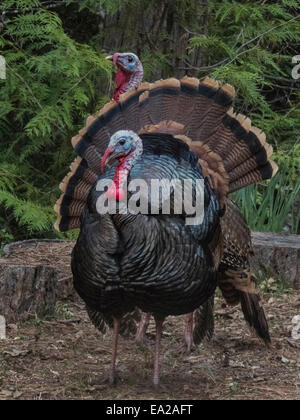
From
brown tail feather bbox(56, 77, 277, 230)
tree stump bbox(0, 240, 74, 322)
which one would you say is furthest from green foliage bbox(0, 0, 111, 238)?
brown tail feather bbox(56, 77, 277, 230)

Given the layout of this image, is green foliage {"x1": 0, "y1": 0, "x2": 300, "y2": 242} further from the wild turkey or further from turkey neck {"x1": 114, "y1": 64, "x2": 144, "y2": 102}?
the wild turkey

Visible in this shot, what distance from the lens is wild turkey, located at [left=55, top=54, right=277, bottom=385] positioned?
3.38 metres

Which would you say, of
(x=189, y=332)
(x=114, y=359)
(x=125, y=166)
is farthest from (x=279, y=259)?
(x=125, y=166)

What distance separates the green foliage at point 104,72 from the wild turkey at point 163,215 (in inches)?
62.4

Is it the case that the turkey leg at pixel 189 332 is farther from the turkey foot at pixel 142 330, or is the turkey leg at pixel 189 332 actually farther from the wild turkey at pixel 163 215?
the turkey foot at pixel 142 330

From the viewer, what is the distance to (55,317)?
473 cm

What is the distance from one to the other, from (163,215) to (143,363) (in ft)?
3.55

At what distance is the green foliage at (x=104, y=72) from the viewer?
18.9 feet

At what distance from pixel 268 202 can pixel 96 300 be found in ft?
9.96

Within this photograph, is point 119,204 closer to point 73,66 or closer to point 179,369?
point 179,369

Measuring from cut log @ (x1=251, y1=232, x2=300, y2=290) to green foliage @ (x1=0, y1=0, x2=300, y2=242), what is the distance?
0.63 meters

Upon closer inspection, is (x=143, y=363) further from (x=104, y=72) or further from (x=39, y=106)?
(x=104, y=72)

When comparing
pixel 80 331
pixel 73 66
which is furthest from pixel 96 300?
pixel 73 66

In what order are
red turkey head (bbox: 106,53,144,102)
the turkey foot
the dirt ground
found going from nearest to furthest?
the dirt ground, the turkey foot, red turkey head (bbox: 106,53,144,102)
